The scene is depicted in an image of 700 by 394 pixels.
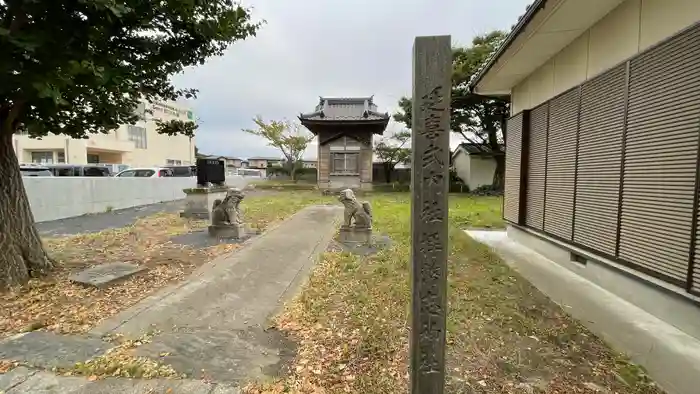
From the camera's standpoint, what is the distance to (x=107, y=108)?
16.3 ft

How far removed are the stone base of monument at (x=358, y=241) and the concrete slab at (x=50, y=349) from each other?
4156 mm

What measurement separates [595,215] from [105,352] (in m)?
5.67

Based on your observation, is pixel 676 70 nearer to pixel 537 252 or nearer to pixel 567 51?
pixel 567 51

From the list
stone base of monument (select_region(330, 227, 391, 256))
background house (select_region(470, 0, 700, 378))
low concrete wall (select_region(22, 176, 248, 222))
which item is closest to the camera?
background house (select_region(470, 0, 700, 378))

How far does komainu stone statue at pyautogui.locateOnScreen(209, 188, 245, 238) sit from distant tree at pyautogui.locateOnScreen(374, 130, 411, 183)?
60.6 ft

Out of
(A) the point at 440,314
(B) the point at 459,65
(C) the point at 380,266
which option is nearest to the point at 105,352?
(A) the point at 440,314

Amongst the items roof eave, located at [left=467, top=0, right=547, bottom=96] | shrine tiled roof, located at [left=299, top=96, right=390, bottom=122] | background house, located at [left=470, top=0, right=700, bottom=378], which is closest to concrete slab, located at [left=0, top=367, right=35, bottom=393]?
background house, located at [left=470, top=0, right=700, bottom=378]

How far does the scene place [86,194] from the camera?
36.6ft

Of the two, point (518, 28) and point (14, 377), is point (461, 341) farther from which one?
point (518, 28)

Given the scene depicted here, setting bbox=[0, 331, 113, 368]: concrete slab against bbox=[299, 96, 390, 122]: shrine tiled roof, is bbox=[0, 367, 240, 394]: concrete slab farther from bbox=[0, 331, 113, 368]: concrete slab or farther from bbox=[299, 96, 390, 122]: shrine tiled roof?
bbox=[299, 96, 390, 122]: shrine tiled roof

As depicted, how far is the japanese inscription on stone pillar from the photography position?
1.85 m

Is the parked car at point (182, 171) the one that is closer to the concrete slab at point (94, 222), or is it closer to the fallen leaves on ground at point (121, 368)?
the concrete slab at point (94, 222)

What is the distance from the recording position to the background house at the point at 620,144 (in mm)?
3205

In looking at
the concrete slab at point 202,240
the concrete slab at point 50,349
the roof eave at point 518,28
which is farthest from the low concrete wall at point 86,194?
the roof eave at point 518,28
